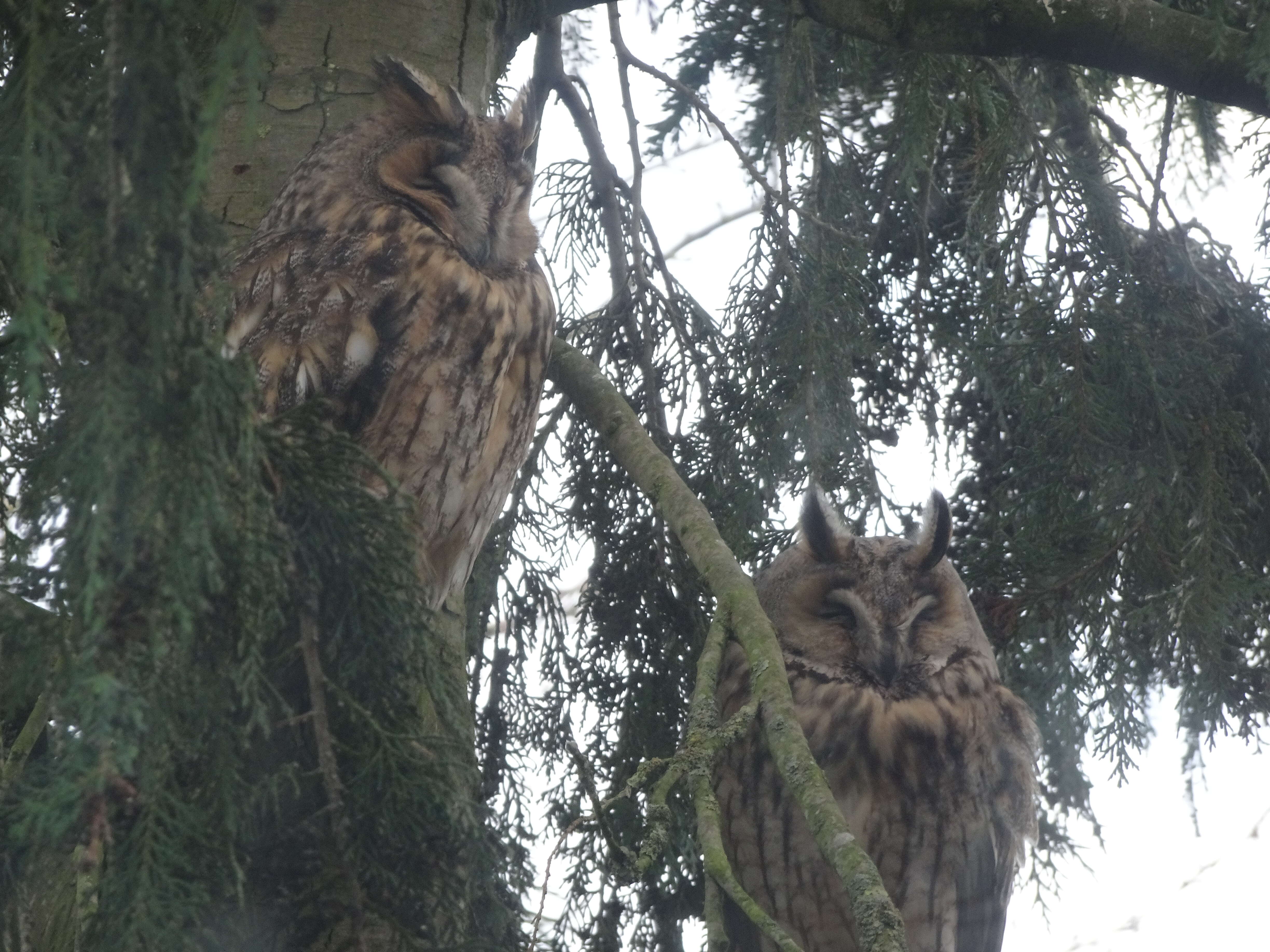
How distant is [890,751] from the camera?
9.95 ft

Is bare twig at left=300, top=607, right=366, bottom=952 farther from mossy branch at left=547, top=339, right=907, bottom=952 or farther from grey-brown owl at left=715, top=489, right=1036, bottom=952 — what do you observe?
grey-brown owl at left=715, top=489, right=1036, bottom=952

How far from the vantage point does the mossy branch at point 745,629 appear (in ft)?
4.95

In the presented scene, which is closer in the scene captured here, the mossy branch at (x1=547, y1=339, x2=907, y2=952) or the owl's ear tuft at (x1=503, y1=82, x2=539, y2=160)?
the mossy branch at (x1=547, y1=339, x2=907, y2=952)

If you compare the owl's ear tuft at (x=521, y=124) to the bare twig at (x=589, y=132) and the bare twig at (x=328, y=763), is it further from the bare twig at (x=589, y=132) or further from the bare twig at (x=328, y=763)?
the bare twig at (x=328, y=763)

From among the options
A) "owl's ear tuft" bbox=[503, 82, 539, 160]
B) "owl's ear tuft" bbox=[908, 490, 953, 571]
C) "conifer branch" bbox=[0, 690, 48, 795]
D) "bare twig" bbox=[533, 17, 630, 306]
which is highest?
"bare twig" bbox=[533, 17, 630, 306]

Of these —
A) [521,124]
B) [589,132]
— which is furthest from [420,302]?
[589,132]

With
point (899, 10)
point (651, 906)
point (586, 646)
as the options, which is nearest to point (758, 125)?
point (899, 10)

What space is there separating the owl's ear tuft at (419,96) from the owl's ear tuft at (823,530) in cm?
119

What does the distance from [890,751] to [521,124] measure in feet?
5.49

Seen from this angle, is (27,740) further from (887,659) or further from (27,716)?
(887,659)

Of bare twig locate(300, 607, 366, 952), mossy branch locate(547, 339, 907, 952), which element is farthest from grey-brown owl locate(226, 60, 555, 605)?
bare twig locate(300, 607, 366, 952)

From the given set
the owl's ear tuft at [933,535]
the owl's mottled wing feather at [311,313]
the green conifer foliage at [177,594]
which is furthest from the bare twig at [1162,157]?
the green conifer foliage at [177,594]

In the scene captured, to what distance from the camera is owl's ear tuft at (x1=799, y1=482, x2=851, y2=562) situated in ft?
10.2

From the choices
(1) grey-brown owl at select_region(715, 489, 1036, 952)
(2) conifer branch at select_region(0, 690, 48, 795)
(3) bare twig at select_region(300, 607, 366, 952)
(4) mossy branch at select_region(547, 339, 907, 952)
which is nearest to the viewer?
(3) bare twig at select_region(300, 607, 366, 952)
